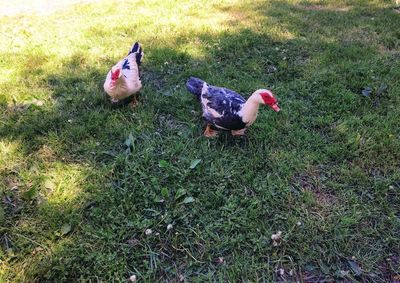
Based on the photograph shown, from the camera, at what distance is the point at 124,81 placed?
3.64 metres

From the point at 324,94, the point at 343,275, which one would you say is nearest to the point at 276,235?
the point at 343,275

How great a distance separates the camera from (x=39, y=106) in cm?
392

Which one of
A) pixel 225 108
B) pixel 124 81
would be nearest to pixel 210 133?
pixel 225 108

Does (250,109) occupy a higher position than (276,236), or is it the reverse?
(250,109)

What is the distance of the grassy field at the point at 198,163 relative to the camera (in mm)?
2648

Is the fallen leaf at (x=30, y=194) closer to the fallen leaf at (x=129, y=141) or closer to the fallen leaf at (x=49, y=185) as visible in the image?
the fallen leaf at (x=49, y=185)

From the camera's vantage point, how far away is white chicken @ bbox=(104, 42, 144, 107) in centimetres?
357

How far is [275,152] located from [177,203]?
1137mm

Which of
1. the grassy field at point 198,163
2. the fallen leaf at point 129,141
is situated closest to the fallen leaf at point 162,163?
the grassy field at point 198,163

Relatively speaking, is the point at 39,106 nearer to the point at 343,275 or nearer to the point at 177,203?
the point at 177,203

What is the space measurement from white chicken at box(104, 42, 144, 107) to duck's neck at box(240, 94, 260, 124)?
126 centimetres

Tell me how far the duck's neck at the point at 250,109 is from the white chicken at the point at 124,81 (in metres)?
1.26

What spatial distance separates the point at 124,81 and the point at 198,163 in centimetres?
117

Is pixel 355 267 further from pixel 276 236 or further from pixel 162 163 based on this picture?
pixel 162 163
